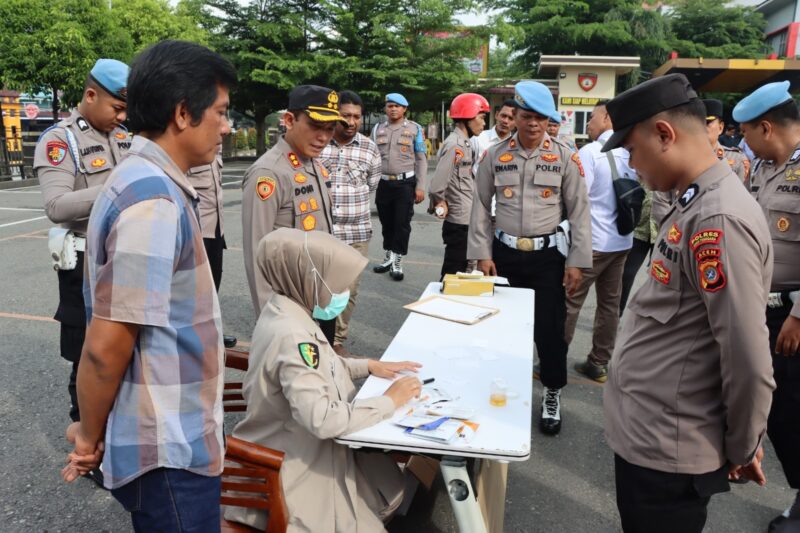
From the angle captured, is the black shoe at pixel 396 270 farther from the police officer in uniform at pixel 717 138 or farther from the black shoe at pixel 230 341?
the police officer in uniform at pixel 717 138

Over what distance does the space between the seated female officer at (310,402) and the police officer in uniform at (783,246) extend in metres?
1.71

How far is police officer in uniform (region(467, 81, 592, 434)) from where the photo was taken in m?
3.42

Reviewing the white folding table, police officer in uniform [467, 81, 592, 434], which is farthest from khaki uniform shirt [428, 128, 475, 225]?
the white folding table

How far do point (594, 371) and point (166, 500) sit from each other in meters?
3.43

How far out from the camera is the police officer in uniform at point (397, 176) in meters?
6.69

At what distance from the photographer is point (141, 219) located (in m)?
1.24

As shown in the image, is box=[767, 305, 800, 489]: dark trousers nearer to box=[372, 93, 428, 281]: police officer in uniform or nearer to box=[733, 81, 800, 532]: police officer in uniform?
box=[733, 81, 800, 532]: police officer in uniform

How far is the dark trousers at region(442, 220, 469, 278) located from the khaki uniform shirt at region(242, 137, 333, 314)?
7.84 ft

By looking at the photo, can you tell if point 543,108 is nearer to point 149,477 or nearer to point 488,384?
point 488,384

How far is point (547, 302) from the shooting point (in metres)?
3.55

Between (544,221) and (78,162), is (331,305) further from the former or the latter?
(544,221)

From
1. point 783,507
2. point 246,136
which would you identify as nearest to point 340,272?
point 783,507

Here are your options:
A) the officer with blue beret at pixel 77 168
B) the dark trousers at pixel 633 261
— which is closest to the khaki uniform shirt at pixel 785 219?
the dark trousers at pixel 633 261

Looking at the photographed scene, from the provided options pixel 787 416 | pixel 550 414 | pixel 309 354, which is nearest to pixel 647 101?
pixel 309 354
